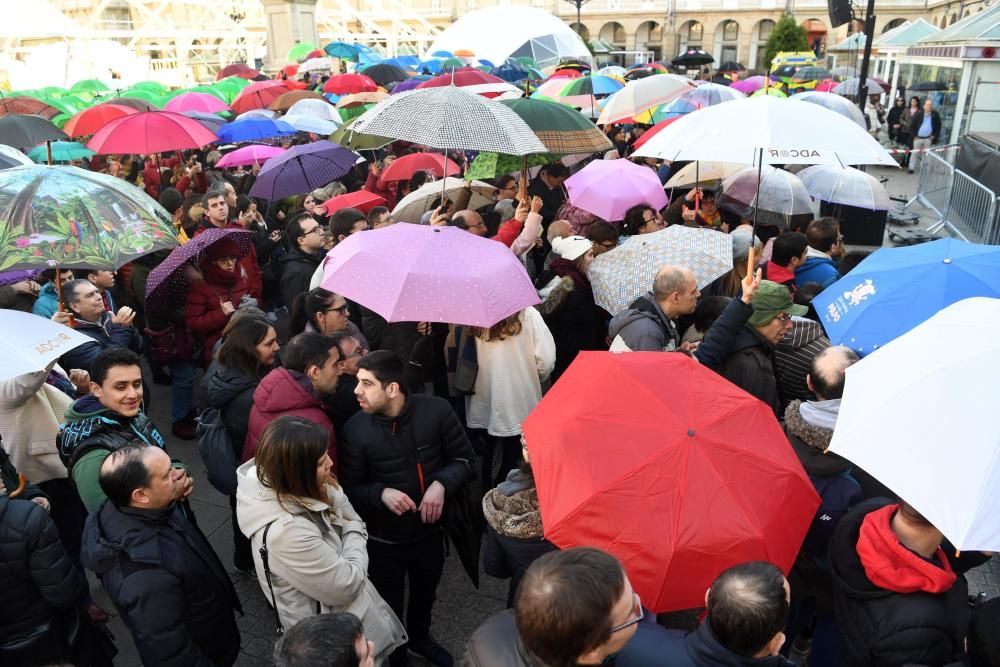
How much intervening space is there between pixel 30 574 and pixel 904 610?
3008mm

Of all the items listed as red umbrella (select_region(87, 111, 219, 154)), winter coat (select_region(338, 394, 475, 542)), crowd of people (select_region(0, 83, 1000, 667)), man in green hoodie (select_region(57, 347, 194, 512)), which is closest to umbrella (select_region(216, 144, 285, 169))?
red umbrella (select_region(87, 111, 219, 154))

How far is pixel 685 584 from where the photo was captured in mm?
2156

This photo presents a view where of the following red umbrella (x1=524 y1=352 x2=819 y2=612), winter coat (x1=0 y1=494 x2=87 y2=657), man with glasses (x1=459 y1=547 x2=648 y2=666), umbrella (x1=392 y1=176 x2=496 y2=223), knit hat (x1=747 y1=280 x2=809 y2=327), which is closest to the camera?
man with glasses (x1=459 y1=547 x2=648 y2=666)

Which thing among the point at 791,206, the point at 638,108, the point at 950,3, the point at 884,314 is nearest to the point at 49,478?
the point at 884,314

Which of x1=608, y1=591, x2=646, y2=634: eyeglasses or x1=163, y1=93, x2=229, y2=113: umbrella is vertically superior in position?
x1=163, y1=93, x2=229, y2=113: umbrella

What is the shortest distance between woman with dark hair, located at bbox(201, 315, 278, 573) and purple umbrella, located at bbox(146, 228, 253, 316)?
1.12 m

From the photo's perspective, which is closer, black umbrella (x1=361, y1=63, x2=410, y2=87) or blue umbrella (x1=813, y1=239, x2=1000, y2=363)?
blue umbrella (x1=813, y1=239, x2=1000, y2=363)

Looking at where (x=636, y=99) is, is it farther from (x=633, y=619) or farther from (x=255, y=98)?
(x=633, y=619)

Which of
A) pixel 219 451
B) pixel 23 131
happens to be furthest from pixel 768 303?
pixel 23 131

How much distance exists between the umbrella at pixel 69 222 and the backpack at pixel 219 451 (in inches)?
37.6

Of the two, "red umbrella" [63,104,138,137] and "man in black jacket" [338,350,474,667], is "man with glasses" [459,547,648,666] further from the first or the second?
"red umbrella" [63,104,138,137]

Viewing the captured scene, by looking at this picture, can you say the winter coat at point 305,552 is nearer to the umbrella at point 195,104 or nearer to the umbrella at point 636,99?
the umbrella at point 636,99

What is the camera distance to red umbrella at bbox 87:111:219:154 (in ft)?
23.0

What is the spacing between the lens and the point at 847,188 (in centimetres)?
636
